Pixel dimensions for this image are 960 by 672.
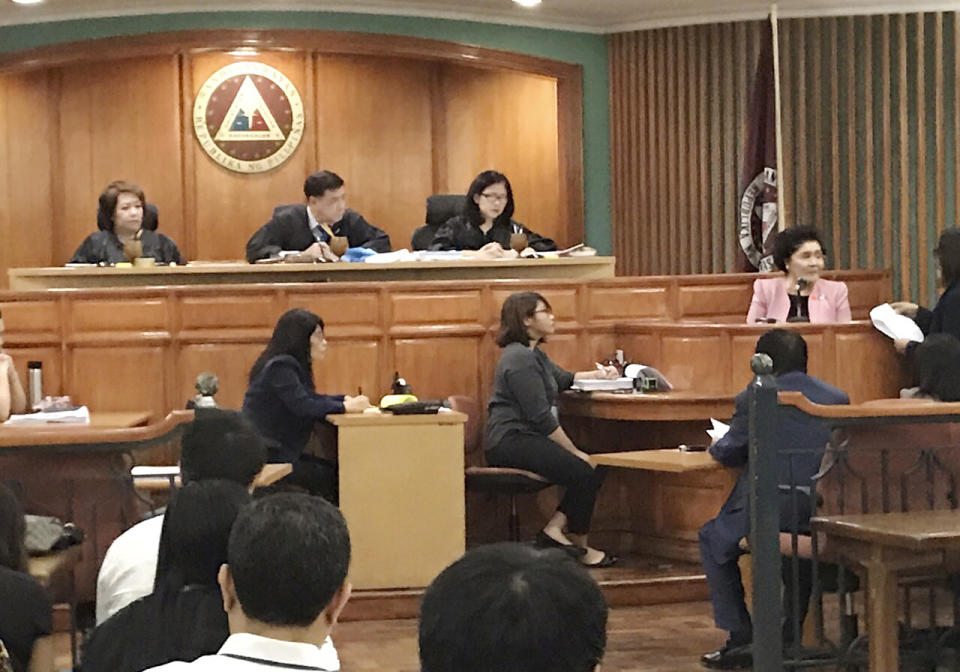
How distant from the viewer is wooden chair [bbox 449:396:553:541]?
6934mm

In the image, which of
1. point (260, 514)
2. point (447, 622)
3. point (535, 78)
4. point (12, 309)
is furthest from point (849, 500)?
point (535, 78)

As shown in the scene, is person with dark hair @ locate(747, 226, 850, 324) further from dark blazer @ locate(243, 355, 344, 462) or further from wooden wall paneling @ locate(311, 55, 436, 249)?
wooden wall paneling @ locate(311, 55, 436, 249)

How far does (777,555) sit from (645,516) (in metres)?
2.83

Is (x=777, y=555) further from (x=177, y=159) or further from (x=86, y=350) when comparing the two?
(x=177, y=159)

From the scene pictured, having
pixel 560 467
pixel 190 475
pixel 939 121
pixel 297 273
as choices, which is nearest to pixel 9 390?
pixel 297 273

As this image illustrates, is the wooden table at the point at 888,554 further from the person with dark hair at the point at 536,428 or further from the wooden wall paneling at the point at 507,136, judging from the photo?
the wooden wall paneling at the point at 507,136

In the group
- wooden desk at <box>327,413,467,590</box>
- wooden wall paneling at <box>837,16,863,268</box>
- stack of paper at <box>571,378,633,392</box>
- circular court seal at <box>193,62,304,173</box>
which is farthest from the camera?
circular court seal at <box>193,62,304,173</box>

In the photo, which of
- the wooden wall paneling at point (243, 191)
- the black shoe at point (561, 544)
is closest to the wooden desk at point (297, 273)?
the black shoe at point (561, 544)

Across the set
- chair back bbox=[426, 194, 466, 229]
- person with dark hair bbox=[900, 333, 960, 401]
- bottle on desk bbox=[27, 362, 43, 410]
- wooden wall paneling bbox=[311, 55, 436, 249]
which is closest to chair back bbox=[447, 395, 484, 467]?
chair back bbox=[426, 194, 466, 229]

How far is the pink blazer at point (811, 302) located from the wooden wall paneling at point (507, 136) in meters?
3.57

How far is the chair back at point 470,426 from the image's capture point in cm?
727

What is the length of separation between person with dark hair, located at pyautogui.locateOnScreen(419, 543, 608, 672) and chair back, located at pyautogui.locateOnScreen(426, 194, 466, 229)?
7108mm

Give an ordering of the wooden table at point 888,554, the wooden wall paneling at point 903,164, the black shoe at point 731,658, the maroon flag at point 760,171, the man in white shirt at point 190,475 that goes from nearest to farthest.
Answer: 1. the man in white shirt at point 190,475
2. the wooden table at point 888,554
3. the black shoe at point 731,658
4. the maroon flag at point 760,171
5. the wooden wall paneling at point 903,164

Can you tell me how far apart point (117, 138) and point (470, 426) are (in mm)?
4707
